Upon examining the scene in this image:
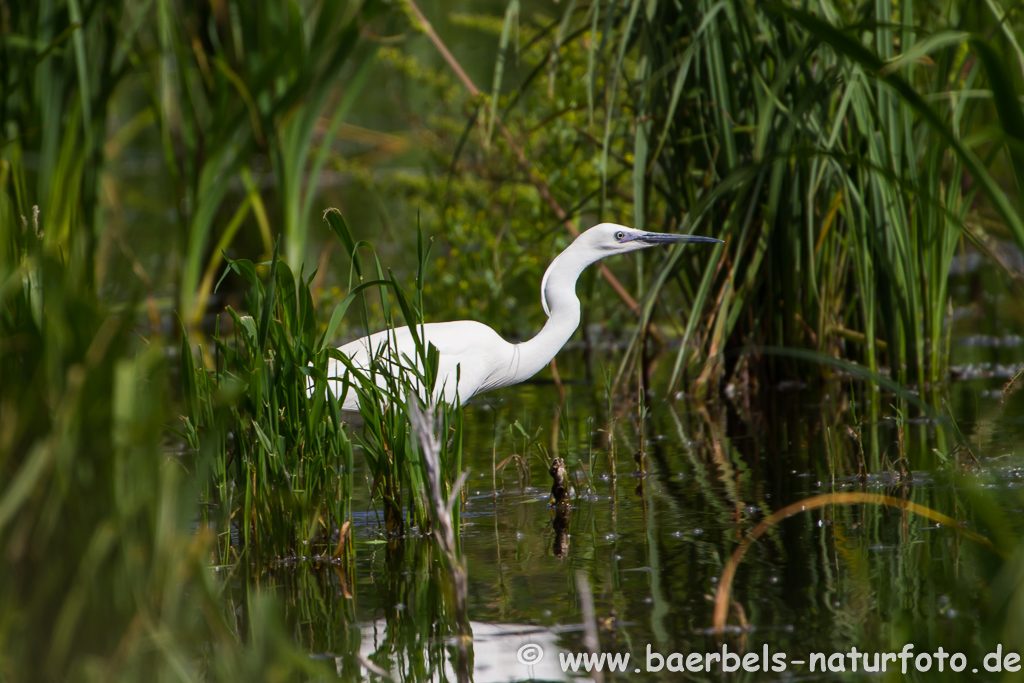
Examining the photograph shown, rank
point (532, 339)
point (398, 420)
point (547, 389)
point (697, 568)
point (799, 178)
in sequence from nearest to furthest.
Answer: point (697, 568)
point (398, 420)
point (532, 339)
point (799, 178)
point (547, 389)

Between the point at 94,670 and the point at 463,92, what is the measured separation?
5.67 metres

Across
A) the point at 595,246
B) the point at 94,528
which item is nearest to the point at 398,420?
the point at 94,528

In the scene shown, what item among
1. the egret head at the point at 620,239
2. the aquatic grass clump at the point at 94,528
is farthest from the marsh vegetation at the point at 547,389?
the egret head at the point at 620,239

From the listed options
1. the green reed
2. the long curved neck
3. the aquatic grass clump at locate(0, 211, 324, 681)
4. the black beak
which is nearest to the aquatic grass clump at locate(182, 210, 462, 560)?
the aquatic grass clump at locate(0, 211, 324, 681)

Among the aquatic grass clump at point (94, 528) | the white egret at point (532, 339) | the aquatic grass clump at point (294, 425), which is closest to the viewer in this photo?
the aquatic grass clump at point (94, 528)

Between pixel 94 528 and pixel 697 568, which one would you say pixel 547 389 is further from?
pixel 94 528

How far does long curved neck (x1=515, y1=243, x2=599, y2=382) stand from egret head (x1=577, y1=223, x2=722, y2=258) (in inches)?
1.9

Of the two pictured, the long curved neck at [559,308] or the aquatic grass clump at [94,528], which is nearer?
the aquatic grass clump at [94,528]

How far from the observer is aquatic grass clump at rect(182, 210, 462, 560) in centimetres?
285
